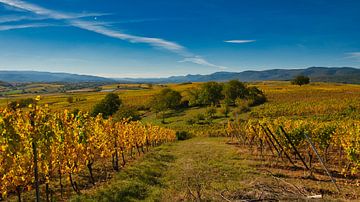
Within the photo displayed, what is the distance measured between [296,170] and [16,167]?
19726mm

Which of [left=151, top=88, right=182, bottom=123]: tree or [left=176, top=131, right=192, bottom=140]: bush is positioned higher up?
[left=151, top=88, right=182, bottom=123]: tree

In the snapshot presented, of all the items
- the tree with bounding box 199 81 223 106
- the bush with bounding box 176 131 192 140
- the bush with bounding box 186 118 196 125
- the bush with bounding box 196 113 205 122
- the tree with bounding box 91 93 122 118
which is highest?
the tree with bounding box 199 81 223 106

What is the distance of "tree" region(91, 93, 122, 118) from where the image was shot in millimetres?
83425

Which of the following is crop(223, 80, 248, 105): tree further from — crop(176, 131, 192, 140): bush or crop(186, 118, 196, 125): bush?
crop(176, 131, 192, 140): bush

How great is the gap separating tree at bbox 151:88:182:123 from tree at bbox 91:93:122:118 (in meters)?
12.7

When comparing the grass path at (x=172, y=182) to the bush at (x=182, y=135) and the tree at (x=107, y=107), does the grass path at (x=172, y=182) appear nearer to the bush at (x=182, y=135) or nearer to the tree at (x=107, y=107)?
the bush at (x=182, y=135)

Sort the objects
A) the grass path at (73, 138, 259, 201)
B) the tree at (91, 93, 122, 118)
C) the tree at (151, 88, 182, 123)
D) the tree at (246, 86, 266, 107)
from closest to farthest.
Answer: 1. the grass path at (73, 138, 259, 201)
2. the tree at (91, 93, 122, 118)
3. the tree at (151, 88, 182, 123)
4. the tree at (246, 86, 266, 107)

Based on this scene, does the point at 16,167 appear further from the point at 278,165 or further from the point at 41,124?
the point at 278,165

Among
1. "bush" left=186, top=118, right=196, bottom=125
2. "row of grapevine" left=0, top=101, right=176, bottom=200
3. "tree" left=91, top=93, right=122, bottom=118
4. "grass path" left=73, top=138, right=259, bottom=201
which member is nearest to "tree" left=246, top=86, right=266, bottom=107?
"bush" left=186, top=118, right=196, bottom=125

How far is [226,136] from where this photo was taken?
53750 mm

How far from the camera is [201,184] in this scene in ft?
52.7

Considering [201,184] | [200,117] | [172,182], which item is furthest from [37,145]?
[200,117]

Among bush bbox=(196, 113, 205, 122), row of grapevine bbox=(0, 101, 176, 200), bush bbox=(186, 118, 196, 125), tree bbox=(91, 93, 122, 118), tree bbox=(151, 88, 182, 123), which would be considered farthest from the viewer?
tree bbox=(151, 88, 182, 123)

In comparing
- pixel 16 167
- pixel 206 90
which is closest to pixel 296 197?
pixel 16 167
